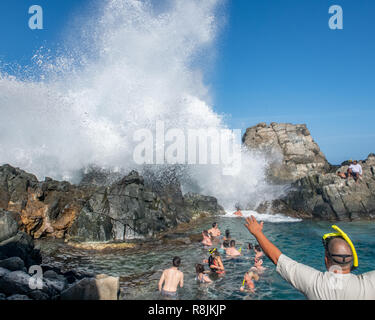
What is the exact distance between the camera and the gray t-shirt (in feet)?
7.69

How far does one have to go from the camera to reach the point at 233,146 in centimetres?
3212

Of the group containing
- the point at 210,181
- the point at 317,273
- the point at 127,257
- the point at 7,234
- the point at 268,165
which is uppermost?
the point at 268,165

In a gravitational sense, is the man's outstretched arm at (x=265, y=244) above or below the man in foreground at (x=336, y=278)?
above

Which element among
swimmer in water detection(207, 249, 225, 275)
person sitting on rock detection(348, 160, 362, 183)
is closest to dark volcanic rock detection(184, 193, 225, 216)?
person sitting on rock detection(348, 160, 362, 183)

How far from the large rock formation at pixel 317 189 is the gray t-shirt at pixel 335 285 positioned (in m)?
20.3

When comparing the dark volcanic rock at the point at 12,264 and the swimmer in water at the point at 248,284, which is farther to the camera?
the swimmer in water at the point at 248,284

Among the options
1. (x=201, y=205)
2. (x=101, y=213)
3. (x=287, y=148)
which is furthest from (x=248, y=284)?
(x=287, y=148)

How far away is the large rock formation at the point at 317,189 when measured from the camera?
2003 centimetres

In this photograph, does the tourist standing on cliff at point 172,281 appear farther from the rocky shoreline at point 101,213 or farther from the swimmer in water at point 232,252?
the swimmer in water at point 232,252

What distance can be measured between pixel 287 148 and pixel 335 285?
32761mm

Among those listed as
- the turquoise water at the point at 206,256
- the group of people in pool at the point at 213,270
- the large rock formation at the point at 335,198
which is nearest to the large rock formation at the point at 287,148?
the large rock formation at the point at 335,198
